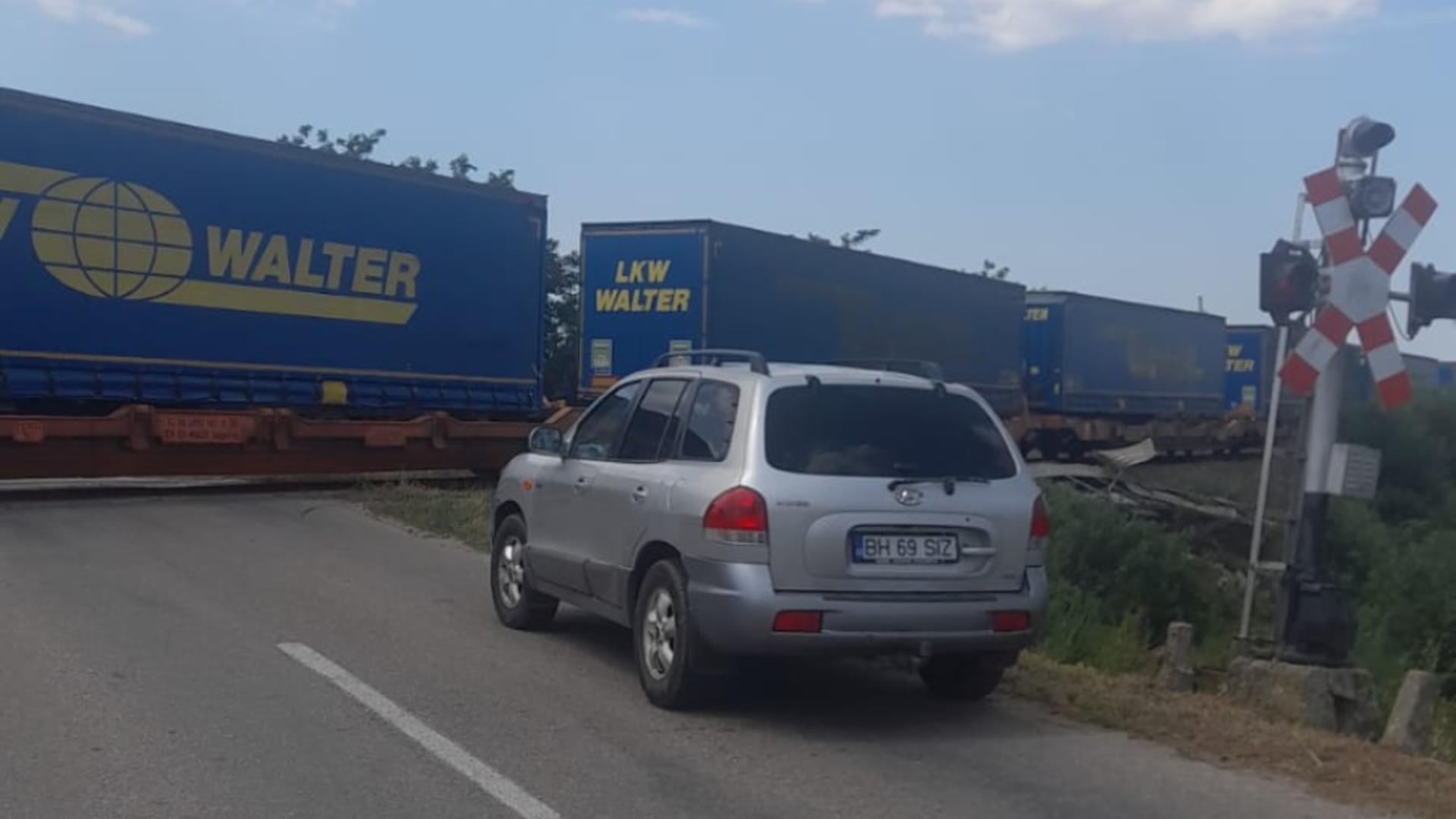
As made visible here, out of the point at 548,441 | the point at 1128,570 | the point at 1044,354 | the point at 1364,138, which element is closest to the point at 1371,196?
the point at 1364,138

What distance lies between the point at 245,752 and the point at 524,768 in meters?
1.17

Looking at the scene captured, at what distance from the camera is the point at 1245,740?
7285mm

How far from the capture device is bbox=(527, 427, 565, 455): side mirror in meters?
9.02

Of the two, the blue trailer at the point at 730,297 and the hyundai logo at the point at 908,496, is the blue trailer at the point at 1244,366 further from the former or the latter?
the hyundai logo at the point at 908,496

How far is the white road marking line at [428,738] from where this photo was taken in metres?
5.89

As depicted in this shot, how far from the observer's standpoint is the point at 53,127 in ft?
52.3

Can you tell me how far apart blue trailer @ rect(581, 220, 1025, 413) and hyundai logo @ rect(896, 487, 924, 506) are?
483 inches

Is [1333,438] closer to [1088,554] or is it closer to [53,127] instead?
[1088,554]

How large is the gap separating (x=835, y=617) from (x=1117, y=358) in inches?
1098

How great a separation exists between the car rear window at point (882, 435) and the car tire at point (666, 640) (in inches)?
31.6

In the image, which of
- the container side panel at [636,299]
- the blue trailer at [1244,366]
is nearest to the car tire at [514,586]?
the container side panel at [636,299]

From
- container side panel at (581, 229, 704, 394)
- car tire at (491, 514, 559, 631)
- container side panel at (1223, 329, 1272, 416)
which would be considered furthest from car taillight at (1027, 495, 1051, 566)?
container side panel at (1223, 329, 1272, 416)

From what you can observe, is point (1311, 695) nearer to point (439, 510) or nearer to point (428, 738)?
point (428, 738)

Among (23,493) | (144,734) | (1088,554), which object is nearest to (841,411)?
(144,734)
